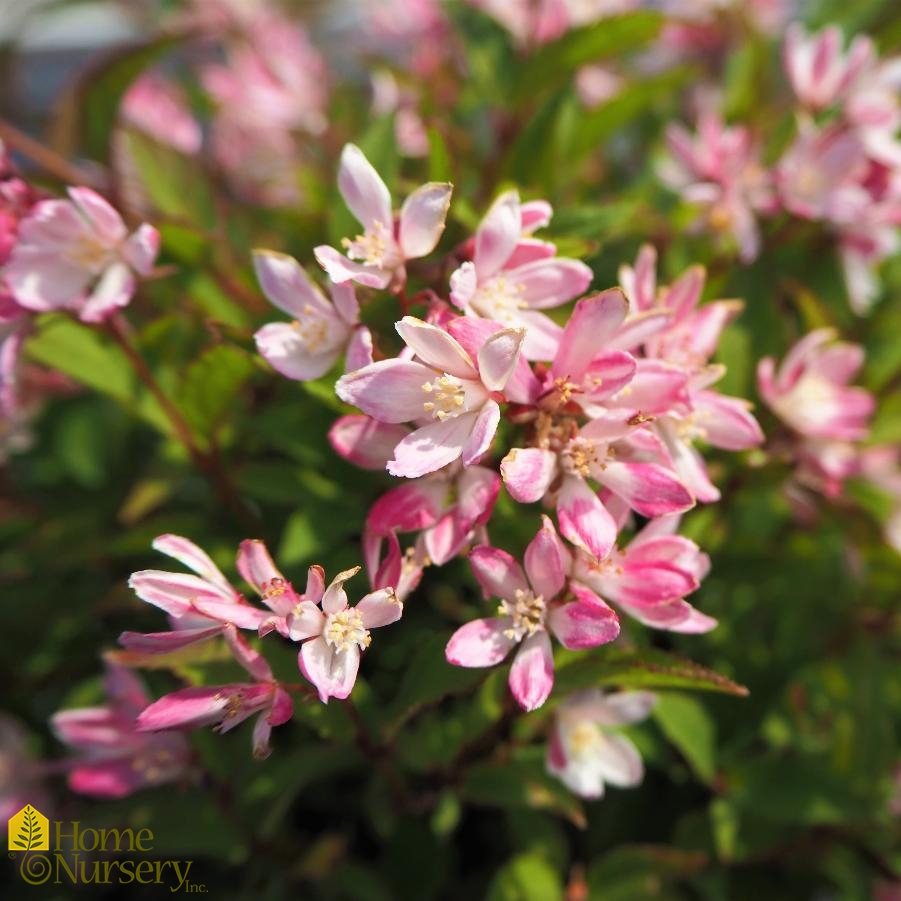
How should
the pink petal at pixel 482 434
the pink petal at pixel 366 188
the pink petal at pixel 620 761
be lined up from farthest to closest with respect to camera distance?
the pink petal at pixel 620 761, the pink petal at pixel 366 188, the pink petal at pixel 482 434

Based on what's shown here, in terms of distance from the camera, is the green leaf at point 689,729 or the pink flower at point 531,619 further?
the green leaf at point 689,729

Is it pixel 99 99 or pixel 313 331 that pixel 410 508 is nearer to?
pixel 313 331

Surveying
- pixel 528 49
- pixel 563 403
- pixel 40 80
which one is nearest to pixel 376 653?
pixel 563 403

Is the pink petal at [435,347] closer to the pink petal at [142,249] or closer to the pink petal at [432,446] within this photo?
the pink petal at [432,446]

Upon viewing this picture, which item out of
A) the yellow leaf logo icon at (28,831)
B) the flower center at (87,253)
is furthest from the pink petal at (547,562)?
the yellow leaf logo icon at (28,831)

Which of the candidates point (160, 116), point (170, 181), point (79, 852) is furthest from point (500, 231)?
point (160, 116)

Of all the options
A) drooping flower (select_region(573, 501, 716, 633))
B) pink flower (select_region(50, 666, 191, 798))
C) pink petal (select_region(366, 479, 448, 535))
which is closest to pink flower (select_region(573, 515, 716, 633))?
drooping flower (select_region(573, 501, 716, 633))

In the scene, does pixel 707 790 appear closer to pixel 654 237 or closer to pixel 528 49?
pixel 654 237
